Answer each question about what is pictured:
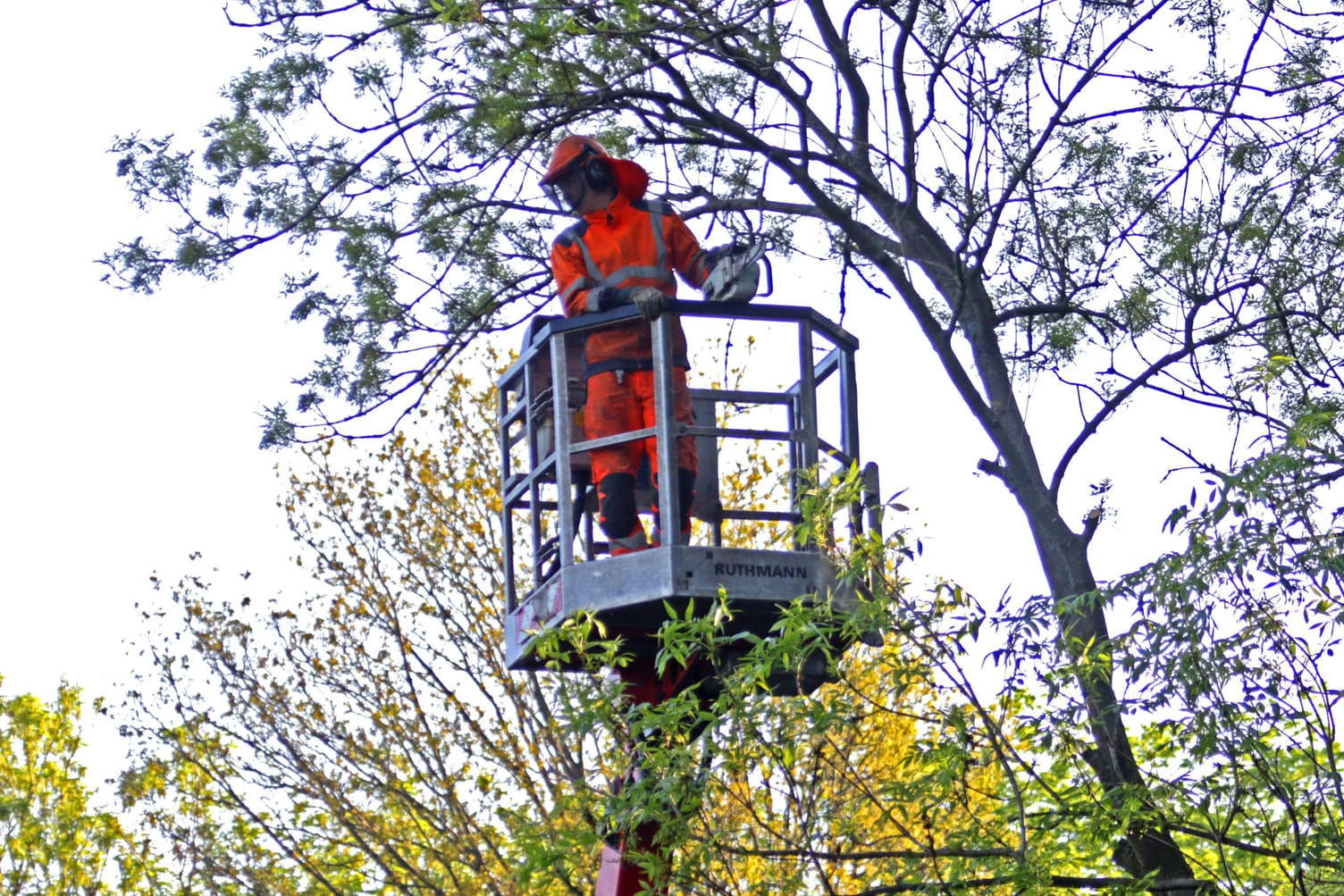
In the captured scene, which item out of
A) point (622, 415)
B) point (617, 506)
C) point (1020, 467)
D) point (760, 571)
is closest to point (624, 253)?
point (622, 415)

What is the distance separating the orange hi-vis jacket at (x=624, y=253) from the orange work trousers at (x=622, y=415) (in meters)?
0.40

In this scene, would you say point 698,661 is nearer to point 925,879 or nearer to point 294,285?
point 925,879

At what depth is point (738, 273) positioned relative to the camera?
969 centimetres

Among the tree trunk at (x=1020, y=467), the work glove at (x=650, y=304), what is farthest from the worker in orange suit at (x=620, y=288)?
the tree trunk at (x=1020, y=467)

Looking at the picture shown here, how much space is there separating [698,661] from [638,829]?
0.89 metres

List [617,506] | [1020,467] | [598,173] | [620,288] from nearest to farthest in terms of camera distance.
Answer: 1. [617,506]
2. [620,288]
3. [598,173]
4. [1020,467]

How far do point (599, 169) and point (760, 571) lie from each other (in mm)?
2204

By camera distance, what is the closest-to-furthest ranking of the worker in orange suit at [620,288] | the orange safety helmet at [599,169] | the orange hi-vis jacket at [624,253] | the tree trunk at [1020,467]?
the tree trunk at [1020,467], the worker in orange suit at [620,288], the orange hi-vis jacket at [624,253], the orange safety helmet at [599,169]

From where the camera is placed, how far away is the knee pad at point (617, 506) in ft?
31.2

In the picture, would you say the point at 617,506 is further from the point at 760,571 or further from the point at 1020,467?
the point at 1020,467

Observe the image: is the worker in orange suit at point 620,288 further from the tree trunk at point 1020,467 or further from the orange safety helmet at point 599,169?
the tree trunk at point 1020,467

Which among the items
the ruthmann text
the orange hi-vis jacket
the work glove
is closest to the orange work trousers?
the work glove

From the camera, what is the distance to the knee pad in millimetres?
9500

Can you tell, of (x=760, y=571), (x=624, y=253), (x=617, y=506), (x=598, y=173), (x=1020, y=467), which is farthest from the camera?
(x=1020, y=467)
